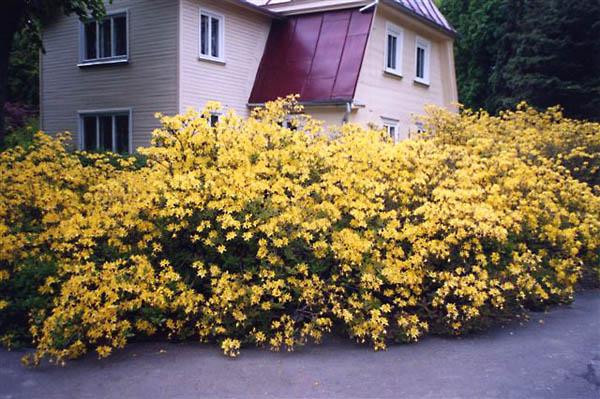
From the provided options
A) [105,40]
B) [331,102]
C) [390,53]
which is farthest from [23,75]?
[390,53]

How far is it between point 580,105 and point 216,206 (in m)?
20.9

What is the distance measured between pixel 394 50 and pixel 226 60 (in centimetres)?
523

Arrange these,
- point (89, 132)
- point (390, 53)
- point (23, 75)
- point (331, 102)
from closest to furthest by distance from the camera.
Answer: point (331, 102), point (89, 132), point (390, 53), point (23, 75)

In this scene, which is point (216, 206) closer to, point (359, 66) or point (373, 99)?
point (359, 66)

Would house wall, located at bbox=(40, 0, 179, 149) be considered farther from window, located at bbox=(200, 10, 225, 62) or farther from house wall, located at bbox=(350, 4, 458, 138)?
house wall, located at bbox=(350, 4, 458, 138)

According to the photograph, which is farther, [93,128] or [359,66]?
[93,128]

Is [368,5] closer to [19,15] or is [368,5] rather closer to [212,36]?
[212,36]

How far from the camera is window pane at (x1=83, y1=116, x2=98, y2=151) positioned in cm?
1670

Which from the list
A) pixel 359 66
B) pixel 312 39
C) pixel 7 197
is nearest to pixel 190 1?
pixel 312 39

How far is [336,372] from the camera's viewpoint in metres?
4.84

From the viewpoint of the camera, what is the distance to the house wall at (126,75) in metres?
14.7

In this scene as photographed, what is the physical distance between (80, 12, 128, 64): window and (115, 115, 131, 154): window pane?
1.55m

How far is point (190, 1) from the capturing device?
1470 cm

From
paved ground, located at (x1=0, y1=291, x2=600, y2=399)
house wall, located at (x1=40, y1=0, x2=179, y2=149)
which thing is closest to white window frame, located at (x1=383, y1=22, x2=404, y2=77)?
house wall, located at (x1=40, y1=0, x2=179, y2=149)
